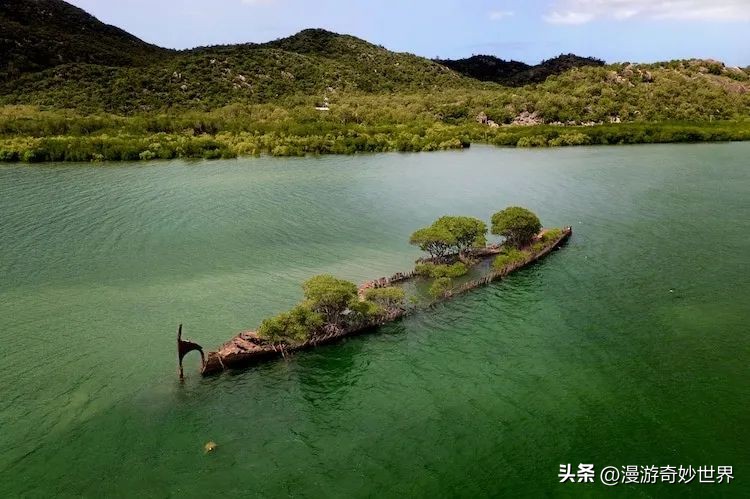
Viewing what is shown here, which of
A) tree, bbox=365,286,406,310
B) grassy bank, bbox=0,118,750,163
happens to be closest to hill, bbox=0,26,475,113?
grassy bank, bbox=0,118,750,163

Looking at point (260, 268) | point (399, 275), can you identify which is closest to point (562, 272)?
point (399, 275)

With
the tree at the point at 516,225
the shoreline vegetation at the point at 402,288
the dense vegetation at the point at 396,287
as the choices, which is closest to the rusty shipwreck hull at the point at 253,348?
the shoreline vegetation at the point at 402,288

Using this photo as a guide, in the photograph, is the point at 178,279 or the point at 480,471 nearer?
the point at 480,471

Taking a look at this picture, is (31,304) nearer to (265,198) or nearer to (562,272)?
(265,198)

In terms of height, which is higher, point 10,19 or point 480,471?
point 10,19

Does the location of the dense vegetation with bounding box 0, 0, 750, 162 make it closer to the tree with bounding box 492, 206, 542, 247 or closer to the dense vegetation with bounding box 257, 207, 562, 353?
the tree with bounding box 492, 206, 542, 247

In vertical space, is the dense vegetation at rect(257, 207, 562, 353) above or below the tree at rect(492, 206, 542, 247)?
below

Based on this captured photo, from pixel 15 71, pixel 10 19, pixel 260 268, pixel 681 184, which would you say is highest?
pixel 10 19
